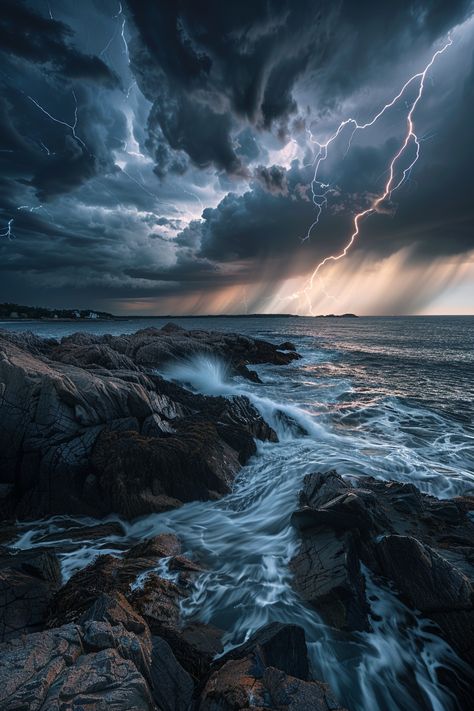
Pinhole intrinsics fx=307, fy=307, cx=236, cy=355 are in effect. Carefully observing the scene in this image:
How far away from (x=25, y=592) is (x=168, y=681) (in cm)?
257

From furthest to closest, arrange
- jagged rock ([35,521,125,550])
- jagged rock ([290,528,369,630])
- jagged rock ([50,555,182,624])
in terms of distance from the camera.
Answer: jagged rock ([35,521,125,550]), jagged rock ([290,528,369,630]), jagged rock ([50,555,182,624])

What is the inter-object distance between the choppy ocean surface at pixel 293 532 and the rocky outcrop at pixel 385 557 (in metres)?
0.24

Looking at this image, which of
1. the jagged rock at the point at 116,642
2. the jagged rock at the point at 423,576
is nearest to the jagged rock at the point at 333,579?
the jagged rock at the point at 423,576

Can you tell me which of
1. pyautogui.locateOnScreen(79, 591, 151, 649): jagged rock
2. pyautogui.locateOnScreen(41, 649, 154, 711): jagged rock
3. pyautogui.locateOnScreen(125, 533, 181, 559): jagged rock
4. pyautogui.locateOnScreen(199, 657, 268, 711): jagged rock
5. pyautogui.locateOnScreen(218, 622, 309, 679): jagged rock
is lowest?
pyautogui.locateOnScreen(125, 533, 181, 559): jagged rock

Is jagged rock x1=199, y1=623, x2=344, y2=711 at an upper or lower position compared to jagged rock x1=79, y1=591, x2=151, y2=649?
lower

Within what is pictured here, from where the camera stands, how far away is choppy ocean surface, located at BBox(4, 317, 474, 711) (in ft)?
14.0

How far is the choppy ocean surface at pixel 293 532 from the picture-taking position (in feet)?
14.0

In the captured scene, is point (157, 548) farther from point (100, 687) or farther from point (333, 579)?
point (100, 687)

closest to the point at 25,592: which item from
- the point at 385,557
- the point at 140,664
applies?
the point at 140,664

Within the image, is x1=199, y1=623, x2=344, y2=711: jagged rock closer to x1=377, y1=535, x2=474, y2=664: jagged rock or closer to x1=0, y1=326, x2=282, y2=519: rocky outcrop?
x1=377, y1=535, x2=474, y2=664: jagged rock

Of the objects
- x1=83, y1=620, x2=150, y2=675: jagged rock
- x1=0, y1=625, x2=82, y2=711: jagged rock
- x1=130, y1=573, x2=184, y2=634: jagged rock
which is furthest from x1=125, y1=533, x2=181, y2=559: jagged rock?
x1=0, y1=625, x2=82, y2=711: jagged rock

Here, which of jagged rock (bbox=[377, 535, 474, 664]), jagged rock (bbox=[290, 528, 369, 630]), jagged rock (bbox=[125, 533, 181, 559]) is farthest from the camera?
jagged rock (bbox=[125, 533, 181, 559])

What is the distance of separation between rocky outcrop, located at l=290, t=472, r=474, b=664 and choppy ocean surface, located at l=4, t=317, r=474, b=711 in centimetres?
24

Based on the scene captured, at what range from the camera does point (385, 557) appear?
530 centimetres
